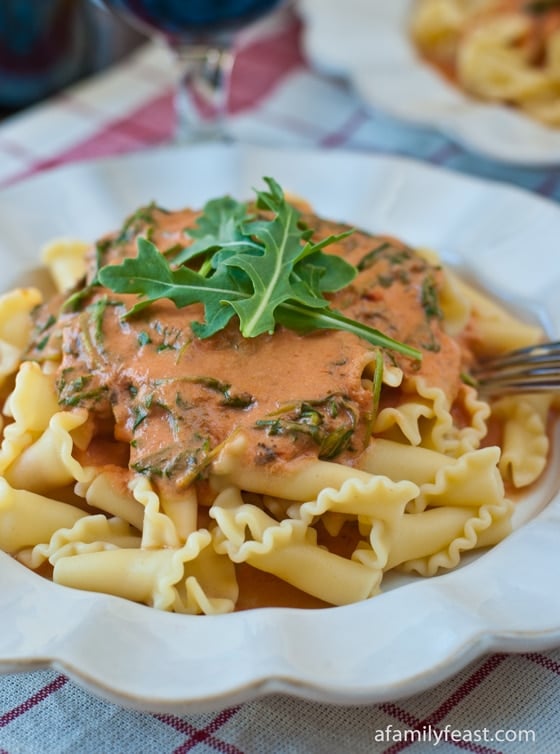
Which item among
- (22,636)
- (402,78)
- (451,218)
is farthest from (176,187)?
(22,636)

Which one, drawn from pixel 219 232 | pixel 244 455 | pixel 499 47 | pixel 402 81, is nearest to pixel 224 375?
pixel 244 455

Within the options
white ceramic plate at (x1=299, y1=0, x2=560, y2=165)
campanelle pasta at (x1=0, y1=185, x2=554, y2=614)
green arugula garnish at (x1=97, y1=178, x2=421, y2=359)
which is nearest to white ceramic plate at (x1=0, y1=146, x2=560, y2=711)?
campanelle pasta at (x1=0, y1=185, x2=554, y2=614)

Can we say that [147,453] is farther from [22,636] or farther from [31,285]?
[31,285]

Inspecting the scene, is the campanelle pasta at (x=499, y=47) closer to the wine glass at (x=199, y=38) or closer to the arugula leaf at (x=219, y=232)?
the wine glass at (x=199, y=38)

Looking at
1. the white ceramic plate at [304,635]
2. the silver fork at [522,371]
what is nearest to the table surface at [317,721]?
the white ceramic plate at [304,635]

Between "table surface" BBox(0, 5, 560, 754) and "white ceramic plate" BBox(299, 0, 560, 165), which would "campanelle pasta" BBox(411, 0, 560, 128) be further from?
"table surface" BBox(0, 5, 560, 754)

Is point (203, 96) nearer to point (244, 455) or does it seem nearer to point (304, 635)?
point (244, 455)
